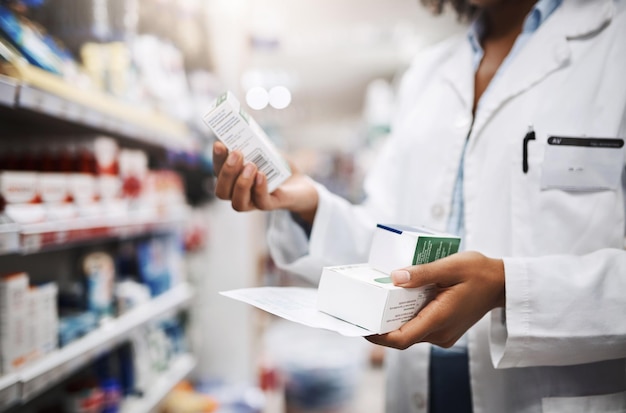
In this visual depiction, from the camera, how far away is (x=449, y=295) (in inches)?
32.3

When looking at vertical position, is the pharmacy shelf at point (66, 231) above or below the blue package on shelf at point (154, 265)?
above

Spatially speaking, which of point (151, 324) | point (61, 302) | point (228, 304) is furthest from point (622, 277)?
point (228, 304)

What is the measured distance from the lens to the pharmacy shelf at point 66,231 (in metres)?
1.06

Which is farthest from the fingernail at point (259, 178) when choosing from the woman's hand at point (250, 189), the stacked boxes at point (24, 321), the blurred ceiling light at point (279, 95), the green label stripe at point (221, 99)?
the blurred ceiling light at point (279, 95)

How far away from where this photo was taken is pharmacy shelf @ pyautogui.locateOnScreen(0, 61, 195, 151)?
3.50 ft

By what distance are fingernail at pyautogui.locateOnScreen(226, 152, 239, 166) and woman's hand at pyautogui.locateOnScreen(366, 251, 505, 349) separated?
0.39 m

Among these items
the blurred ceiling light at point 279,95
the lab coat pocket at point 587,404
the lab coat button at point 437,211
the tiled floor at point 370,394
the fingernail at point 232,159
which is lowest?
the tiled floor at point 370,394

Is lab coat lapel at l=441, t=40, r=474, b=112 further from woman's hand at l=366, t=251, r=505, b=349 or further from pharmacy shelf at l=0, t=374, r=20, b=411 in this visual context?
pharmacy shelf at l=0, t=374, r=20, b=411

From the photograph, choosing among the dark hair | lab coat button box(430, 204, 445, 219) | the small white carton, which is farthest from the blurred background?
the dark hair

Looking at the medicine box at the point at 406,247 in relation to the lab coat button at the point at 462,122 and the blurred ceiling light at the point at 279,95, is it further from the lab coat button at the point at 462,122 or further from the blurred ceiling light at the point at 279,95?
the blurred ceiling light at the point at 279,95

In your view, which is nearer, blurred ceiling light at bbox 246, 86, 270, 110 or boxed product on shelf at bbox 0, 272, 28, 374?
boxed product on shelf at bbox 0, 272, 28, 374

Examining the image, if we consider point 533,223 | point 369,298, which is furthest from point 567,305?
point 369,298

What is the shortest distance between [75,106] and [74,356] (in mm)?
718

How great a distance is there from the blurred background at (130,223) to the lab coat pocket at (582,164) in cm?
121
